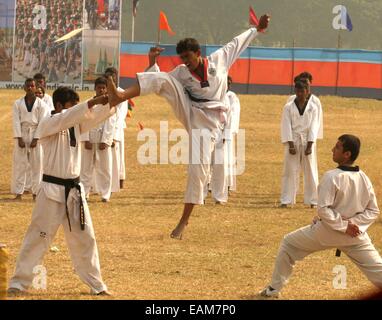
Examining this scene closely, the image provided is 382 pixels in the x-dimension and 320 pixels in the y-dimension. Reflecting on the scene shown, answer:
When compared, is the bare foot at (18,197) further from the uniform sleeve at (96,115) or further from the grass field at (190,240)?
the uniform sleeve at (96,115)

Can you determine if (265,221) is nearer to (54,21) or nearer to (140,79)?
(140,79)

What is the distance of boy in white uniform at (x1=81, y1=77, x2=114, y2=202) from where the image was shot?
1712 centimetres

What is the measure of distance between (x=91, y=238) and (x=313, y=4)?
210ft

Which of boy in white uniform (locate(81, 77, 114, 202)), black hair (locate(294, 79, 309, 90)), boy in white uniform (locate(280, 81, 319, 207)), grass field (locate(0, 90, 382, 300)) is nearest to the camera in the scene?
grass field (locate(0, 90, 382, 300))

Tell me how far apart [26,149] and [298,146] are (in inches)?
167

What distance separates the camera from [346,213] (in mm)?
9188

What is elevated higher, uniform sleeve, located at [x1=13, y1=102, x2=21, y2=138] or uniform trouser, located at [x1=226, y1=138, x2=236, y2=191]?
uniform sleeve, located at [x1=13, y1=102, x2=21, y2=138]

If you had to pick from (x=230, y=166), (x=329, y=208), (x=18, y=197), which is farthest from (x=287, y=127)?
(x=329, y=208)

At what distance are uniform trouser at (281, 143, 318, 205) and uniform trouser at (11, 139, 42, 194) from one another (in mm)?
3823

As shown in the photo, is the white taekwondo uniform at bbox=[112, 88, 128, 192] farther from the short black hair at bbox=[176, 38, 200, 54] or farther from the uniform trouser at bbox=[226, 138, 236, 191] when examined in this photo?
the short black hair at bbox=[176, 38, 200, 54]

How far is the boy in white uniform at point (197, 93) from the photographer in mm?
10820

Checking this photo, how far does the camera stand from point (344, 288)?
1034cm

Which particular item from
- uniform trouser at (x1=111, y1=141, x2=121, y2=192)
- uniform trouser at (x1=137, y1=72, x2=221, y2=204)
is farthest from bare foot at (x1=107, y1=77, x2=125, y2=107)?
uniform trouser at (x1=111, y1=141, x2=121, y2=192)
